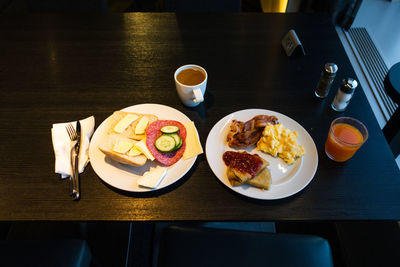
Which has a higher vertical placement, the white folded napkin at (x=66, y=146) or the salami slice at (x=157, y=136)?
the salami slice at (x=157, y=136)

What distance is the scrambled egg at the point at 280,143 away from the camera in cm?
99

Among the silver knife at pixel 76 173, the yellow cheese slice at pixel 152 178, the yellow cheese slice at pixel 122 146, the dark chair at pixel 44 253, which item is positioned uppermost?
the yellow cheese slice at pixel 122 146

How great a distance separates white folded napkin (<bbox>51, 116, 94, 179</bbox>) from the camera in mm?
968

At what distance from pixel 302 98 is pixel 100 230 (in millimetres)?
1316

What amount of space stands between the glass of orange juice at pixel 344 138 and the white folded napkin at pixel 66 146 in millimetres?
868

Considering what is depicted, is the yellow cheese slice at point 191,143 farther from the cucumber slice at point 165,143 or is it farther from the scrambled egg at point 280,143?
the scrambled egg at point 280,143

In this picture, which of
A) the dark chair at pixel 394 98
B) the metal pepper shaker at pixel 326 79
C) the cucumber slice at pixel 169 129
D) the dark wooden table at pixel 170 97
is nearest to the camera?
the dark wooden table at pixel 170 97

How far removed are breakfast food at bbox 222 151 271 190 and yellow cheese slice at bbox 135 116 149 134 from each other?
0.32 metres

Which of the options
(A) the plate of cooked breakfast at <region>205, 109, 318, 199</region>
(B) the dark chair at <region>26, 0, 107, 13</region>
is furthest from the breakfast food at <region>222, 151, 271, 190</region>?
(B) the dark chair at <region>26, 0, 107, 13</region>

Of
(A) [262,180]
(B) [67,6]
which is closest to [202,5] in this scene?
(B) [67,6]

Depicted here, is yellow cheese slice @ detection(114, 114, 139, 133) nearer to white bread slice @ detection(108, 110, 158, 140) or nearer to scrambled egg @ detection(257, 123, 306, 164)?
white bread slice @ detection(108, 110, 158, 140)

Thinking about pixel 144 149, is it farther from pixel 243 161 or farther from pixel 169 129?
pixel 243 161

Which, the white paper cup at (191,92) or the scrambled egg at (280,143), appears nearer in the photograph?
the scrambled egg at (280,143)

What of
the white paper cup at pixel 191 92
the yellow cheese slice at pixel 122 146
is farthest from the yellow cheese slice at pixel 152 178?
the white paper cup at pixel 191 92
